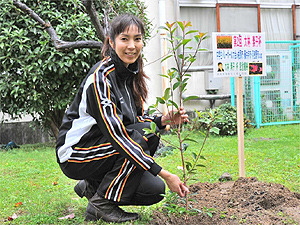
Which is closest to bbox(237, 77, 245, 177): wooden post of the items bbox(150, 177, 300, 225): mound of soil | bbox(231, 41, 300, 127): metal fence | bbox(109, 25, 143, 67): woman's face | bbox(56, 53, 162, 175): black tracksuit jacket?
bbox(150, 177, 300, 225): mound of soil

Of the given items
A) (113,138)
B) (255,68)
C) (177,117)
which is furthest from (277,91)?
(113,138)

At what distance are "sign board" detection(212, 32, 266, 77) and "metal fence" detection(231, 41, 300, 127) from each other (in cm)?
523

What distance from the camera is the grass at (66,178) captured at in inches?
118

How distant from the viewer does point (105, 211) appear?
2.57 metres

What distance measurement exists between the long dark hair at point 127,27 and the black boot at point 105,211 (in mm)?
782

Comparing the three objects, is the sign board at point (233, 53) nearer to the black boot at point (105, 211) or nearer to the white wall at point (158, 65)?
the black boot at point (105, 211)

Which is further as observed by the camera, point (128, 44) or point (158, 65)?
point (158, 65)

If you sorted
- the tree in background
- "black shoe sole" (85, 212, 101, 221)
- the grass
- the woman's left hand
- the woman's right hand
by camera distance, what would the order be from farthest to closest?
the tree in background → the grass → "black shoe sole" (85, 212, 101, 221) → the woman's left hand → the woman's right hand

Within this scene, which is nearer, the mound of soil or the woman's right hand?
the woman's right hand

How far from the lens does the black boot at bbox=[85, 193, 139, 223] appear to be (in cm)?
257

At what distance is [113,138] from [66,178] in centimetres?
227

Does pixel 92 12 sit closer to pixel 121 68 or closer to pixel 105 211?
pixel 121 68

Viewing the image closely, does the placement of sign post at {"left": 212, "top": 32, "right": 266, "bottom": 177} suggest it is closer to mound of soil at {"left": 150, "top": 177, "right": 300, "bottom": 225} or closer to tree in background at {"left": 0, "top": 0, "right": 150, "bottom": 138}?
mound of soil at {"left": 150, "top": 177, "right": 300, "bottom": 225}

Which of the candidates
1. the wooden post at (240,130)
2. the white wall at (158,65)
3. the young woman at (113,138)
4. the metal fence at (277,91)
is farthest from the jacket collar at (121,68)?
the metal fence at (277,91)
